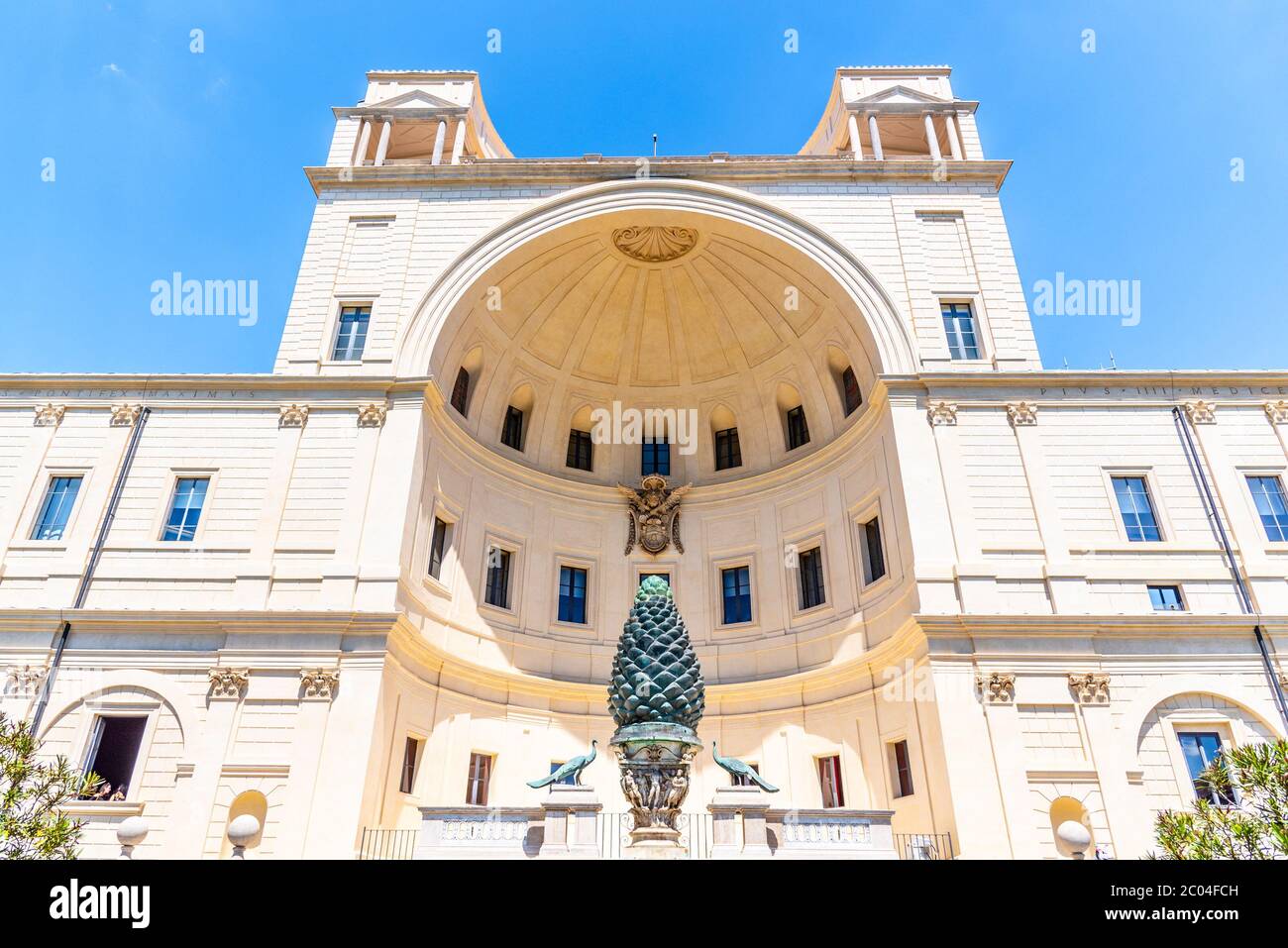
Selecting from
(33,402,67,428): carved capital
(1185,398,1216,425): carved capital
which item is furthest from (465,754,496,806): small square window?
(1185,398,1216,425): carved capital

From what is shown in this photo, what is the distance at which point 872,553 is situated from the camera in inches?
945

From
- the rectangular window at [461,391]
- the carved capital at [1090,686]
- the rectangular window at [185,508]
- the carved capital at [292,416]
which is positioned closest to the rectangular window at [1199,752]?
the carved capital at [1090,686]

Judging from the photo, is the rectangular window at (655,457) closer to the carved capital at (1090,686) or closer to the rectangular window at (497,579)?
the rectangular window at (497,579)

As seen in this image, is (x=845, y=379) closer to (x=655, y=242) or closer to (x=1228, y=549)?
(x=655, y=242)

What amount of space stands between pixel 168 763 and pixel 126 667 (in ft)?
9.43

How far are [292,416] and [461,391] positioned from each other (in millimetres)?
5697

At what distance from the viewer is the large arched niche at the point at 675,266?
24.2 metres

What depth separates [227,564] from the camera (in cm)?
2094

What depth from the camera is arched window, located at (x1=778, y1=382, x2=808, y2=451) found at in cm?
2800

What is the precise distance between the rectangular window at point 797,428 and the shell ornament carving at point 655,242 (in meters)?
7.13

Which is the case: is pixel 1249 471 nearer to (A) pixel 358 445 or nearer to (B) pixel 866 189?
(B) pixel 866 189

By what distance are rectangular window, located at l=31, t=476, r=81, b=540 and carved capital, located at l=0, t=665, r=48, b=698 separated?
151 inches

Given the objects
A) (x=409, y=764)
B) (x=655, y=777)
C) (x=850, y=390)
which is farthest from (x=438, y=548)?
(x=850, y=390)

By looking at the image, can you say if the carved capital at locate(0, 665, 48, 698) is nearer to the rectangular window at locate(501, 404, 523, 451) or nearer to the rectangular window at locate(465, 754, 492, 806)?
the rectangular window at locate(465, 754, 492, 806)
